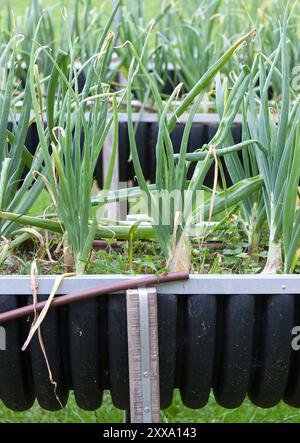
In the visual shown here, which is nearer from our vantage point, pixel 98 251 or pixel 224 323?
pixel 224 323

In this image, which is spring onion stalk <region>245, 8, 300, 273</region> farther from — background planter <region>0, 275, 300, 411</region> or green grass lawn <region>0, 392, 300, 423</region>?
green grass lawn <region>0, 392, 300, 423</region>

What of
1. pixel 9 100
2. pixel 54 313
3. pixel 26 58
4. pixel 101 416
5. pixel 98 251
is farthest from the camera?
pixel 26 58

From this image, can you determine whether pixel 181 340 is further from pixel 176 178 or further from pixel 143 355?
pixel 176 178

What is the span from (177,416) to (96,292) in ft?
2.86

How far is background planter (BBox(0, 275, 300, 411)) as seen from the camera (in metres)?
1.06

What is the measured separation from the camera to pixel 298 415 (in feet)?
5.97

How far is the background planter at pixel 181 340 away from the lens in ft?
3.48

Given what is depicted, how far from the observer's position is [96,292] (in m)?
1.04

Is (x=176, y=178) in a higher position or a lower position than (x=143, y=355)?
higher

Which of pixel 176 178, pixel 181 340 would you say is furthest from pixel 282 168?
pixel 181 340
